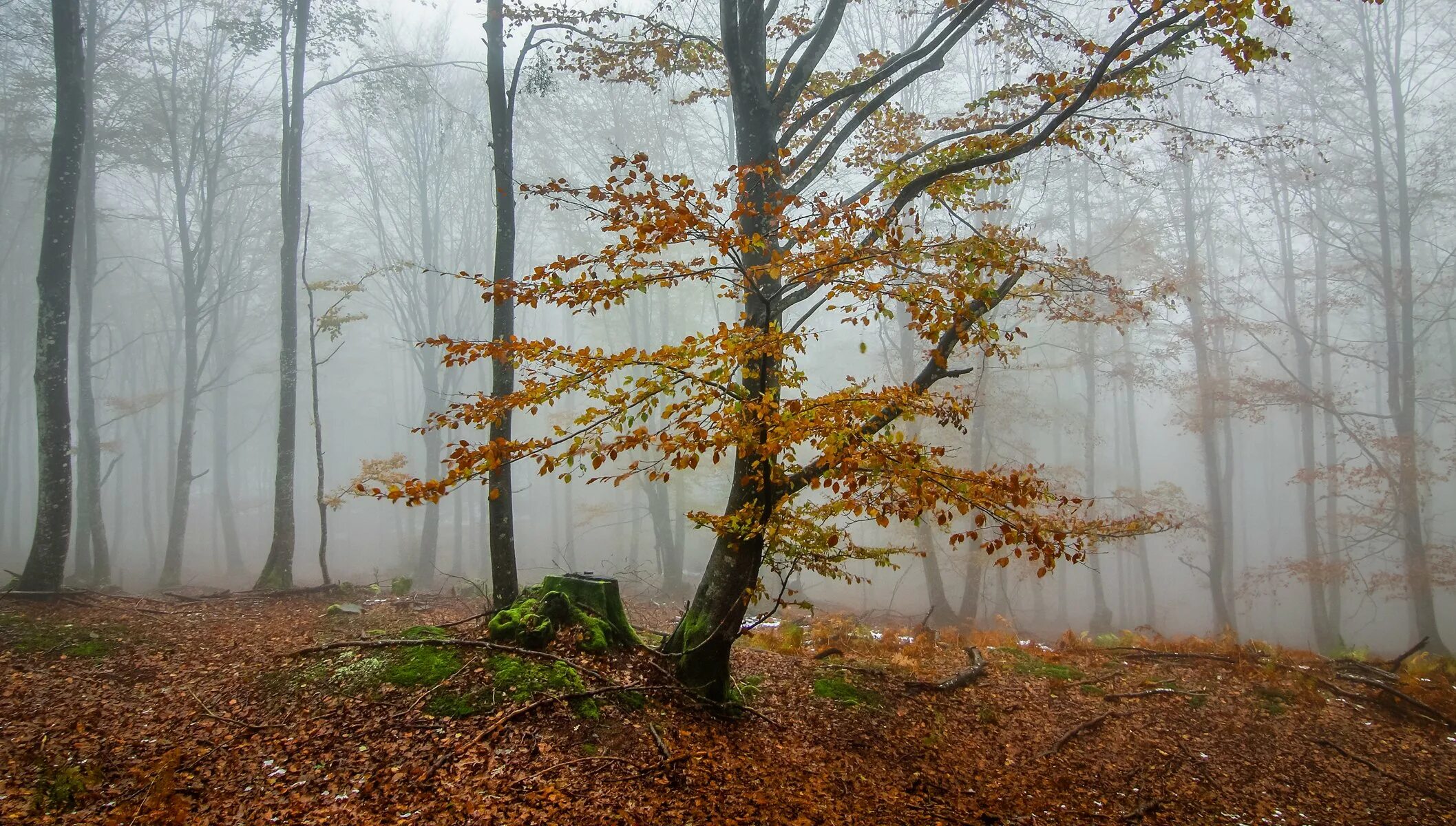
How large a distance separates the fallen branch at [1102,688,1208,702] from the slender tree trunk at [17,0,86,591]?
1183cm

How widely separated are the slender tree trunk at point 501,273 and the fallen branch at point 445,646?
127 cm

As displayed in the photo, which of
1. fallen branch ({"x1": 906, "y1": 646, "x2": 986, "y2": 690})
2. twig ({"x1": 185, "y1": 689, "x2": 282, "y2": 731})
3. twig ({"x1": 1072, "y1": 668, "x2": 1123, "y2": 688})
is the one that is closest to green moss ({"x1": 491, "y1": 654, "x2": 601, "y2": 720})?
twig ({"x1": 185, "y1": 689, "x2": 282, "y2": 731})

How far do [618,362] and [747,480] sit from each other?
150 cm

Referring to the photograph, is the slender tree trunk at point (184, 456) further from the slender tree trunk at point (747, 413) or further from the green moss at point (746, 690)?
the slender tree trunk at point (747, 413)

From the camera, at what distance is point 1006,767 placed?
17.1 ft

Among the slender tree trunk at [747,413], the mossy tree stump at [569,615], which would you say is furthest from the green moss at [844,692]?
the mossy tree stump at [569,615]

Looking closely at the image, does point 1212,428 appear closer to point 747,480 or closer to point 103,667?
point 747,480

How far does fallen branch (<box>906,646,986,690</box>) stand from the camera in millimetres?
6555

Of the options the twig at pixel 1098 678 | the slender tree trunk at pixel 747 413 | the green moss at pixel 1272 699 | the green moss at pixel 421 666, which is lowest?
the green moss at pixel 1272 699

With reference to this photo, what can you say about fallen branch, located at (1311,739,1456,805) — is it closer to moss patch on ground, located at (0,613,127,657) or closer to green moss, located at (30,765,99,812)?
green moss, located at (30,765,99,812)

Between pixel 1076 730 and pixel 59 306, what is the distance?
492 inches

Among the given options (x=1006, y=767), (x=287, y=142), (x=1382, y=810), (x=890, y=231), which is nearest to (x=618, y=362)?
(x=890, y=231)

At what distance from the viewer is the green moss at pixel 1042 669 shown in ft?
24.6

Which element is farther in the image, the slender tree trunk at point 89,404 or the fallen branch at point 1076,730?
the slender tree trunk at point 89,404
